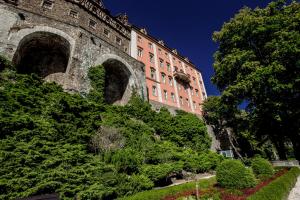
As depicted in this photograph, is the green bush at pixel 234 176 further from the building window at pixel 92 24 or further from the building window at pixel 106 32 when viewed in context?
the building window at pixel 106 32

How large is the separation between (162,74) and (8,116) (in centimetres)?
2757

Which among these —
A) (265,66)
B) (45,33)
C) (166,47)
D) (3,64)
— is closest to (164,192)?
(3,64)

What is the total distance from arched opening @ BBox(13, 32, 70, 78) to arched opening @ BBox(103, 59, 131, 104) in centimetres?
520

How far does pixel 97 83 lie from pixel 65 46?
5.31 m

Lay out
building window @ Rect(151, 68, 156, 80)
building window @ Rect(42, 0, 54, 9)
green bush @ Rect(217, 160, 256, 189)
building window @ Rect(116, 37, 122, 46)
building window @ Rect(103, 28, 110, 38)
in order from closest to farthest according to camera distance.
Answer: green bush @ Rect(217, 160, 256, 189) → building window @ Rect(42, 0, 54, 9) → building window @ Rect(103, 28, 110, 38) → building window @ Rect(116, 37, 122, 46) → building window @ Rect(151, 68, 156, 80)

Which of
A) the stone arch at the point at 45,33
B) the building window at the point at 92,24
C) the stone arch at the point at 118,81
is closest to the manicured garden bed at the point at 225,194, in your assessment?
the stone arch at the point at 45,33

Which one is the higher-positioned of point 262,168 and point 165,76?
point 165,76

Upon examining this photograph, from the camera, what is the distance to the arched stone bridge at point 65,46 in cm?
1461

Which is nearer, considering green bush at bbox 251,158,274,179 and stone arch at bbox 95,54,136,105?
green bush at bbox 251,158,274,179

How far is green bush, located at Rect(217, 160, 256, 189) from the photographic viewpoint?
9.96 metres

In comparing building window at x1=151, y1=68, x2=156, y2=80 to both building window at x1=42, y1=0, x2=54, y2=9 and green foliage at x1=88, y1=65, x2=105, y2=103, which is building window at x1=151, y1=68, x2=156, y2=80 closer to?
green foliage at x1=88, y1=65, x2=105, y2=103

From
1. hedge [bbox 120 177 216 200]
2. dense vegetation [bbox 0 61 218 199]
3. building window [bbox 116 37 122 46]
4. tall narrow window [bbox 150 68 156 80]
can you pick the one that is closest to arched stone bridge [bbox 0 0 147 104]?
building window [bbox 116 37 122 46]

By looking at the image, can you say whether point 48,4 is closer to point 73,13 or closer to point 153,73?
point 73,13

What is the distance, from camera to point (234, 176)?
1024 cm
